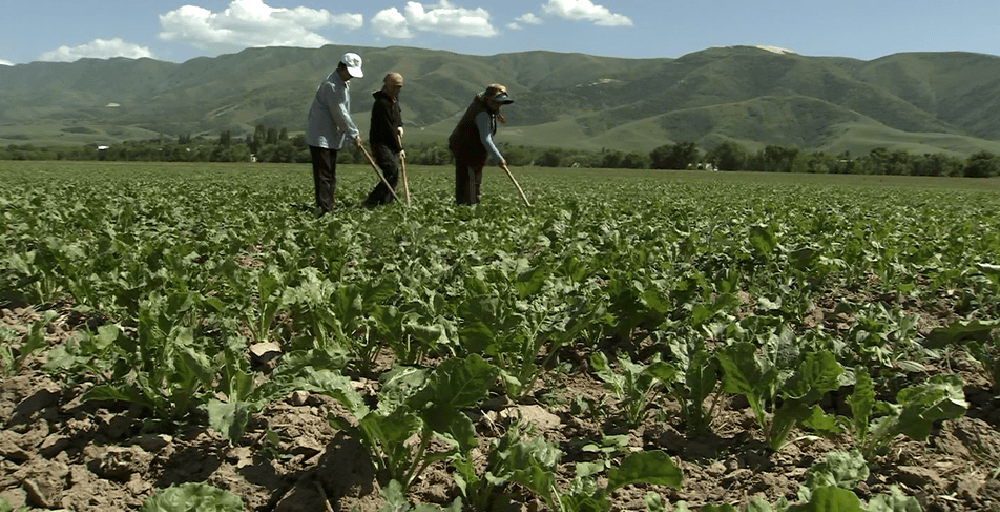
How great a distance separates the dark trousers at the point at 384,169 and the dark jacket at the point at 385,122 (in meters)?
0.10

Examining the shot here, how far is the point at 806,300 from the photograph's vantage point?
15.9 ft

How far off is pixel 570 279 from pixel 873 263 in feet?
9.31

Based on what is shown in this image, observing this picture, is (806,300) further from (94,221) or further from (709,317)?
(94,221)

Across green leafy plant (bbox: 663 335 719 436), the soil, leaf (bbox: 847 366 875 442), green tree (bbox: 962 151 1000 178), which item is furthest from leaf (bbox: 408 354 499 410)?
green tree (bbox: 962 151 1000 178)

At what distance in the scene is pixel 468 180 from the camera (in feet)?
36.8

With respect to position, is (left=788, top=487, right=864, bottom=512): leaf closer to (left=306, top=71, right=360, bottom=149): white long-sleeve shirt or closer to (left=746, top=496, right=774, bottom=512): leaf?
(left=746, top=496, right=774, bottom=512): leaf

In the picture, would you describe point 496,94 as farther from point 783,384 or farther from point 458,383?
point 458,383

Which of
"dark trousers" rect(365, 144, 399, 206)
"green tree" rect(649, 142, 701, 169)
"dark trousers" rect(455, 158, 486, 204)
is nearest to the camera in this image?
"dark trousers" rect(365, 144, 399, 206)

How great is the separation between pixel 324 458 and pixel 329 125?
7534 mm

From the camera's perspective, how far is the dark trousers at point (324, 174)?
965 cm

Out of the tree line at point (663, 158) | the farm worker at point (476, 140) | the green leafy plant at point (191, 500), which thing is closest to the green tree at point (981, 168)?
the tree line at point (663, 158)

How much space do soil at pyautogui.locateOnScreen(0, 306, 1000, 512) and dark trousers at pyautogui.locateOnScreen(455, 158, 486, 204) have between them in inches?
308

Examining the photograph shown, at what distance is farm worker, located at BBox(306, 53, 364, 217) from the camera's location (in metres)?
9.27

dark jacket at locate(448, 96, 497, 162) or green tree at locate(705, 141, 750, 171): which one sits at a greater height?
green tree at locate(705, 141, 750, 171)
